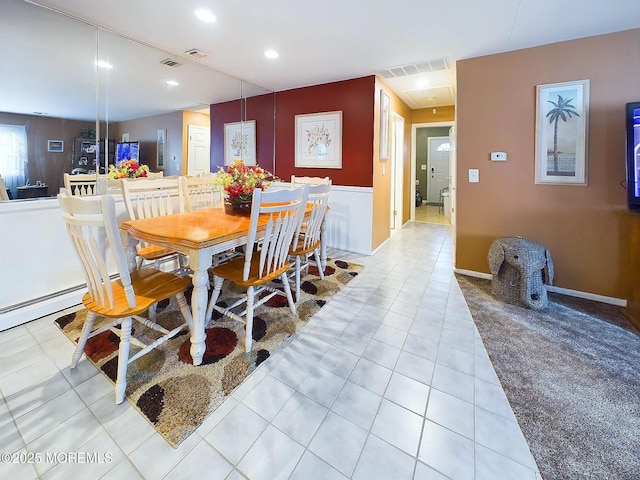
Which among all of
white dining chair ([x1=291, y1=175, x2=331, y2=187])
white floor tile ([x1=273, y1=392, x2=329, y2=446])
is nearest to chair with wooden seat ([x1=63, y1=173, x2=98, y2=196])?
white dining chair ([x1=291, y1=175, x2=331, y2=187])

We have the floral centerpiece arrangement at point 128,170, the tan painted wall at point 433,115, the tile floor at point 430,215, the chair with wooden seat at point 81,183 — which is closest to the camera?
the chair with wooden seat at point 81,183

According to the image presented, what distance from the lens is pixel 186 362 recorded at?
1726mm

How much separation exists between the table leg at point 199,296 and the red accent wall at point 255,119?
2.75 metres

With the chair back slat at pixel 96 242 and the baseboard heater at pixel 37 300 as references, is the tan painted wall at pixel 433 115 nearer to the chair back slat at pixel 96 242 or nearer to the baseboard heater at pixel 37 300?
the chair back slat at pixel 96 242

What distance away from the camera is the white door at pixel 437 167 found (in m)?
8.66

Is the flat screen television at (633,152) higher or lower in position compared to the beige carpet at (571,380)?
higher

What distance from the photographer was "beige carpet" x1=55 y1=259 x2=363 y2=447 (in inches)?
54.7

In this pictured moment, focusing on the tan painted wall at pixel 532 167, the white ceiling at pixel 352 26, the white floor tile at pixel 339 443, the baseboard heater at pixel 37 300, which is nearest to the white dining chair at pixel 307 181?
the white ceiling at pixel 352 26

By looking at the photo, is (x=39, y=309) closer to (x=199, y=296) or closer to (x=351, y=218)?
(x=199, y=296)

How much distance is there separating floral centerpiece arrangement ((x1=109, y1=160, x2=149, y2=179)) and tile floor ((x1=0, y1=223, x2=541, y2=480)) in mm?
1407

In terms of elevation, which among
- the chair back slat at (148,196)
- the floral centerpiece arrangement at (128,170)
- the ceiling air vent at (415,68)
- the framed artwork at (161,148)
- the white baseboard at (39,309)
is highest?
the ceiling air vent at (415,68)

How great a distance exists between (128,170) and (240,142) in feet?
6.10

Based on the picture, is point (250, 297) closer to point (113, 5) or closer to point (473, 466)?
point (473, 466)

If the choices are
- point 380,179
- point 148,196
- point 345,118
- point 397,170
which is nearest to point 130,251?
point 148,196
